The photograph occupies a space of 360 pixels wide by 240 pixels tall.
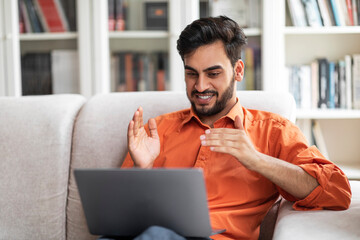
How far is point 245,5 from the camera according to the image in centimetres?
227

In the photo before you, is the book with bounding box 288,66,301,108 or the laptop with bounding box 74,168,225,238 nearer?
the laptop with bounding box 74,168,225,238

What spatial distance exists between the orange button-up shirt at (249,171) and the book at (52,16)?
129cm

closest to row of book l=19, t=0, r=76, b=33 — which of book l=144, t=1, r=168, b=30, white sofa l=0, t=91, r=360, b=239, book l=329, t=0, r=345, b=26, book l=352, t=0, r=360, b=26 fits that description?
book l=144, t=1, r=168, b=30

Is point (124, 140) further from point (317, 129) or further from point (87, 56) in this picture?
point (317, 129)

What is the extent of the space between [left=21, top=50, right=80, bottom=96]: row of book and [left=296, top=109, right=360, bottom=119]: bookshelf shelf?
1.25 meters

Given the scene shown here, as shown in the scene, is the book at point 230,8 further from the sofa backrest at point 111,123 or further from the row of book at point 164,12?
the sofa backrest at point 111,123

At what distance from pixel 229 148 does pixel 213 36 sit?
0.43m

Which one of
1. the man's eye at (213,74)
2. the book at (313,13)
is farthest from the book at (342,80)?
the man's eye at (213,74)

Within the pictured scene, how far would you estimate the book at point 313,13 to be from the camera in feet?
7.27

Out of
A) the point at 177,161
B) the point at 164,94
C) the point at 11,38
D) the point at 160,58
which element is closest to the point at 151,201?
the point at 177,161

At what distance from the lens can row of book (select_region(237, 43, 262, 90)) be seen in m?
2.26

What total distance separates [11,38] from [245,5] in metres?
1.31

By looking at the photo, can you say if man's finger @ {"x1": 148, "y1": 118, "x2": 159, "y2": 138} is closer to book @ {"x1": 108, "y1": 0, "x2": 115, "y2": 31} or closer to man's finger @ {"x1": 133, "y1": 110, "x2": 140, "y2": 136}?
man's finger @ {"x1": 133, "y1": 110, "x2": 140, "y2": 136}

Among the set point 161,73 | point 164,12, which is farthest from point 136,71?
point 164,12
